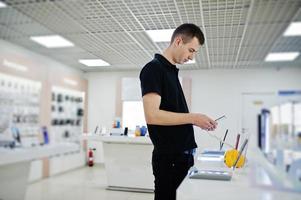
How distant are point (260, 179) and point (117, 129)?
102 inches

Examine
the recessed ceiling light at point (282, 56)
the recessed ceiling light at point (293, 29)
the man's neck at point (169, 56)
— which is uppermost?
the recessed ceiling light at point (293, 29)

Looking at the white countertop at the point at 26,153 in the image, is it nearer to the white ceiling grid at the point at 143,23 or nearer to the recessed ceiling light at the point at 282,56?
the white ceiling grid at the point at 143,23

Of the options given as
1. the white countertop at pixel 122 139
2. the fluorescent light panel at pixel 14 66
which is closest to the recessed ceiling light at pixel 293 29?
the white countertop at pixel 122 139

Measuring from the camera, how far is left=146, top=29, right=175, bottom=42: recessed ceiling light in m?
3.02

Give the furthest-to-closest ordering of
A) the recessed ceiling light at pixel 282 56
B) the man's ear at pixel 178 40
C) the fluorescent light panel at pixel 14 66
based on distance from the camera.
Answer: the recessed ceiling light at pixel 282 56 < the fluorescent light panel at pixel 14 66 < the man's ear at pixel 178 40

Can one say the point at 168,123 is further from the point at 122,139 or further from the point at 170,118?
the point at 122,139

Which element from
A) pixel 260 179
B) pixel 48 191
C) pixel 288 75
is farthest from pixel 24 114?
pixel 288 75

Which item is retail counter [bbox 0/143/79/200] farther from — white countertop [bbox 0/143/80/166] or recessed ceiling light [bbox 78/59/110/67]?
recessed ceiling light [bbox 78/59/110/67]

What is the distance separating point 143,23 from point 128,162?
1.43 metres

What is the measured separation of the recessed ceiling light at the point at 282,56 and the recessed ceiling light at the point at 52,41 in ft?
9.19

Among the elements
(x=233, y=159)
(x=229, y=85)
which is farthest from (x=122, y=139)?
(x=229, y=85)

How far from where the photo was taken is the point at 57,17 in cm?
266

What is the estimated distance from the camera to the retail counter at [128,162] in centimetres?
288

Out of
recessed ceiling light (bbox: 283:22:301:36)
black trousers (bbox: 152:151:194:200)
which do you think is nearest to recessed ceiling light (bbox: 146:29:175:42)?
recessed ceiling light (bbox: 283:22:301:36)
